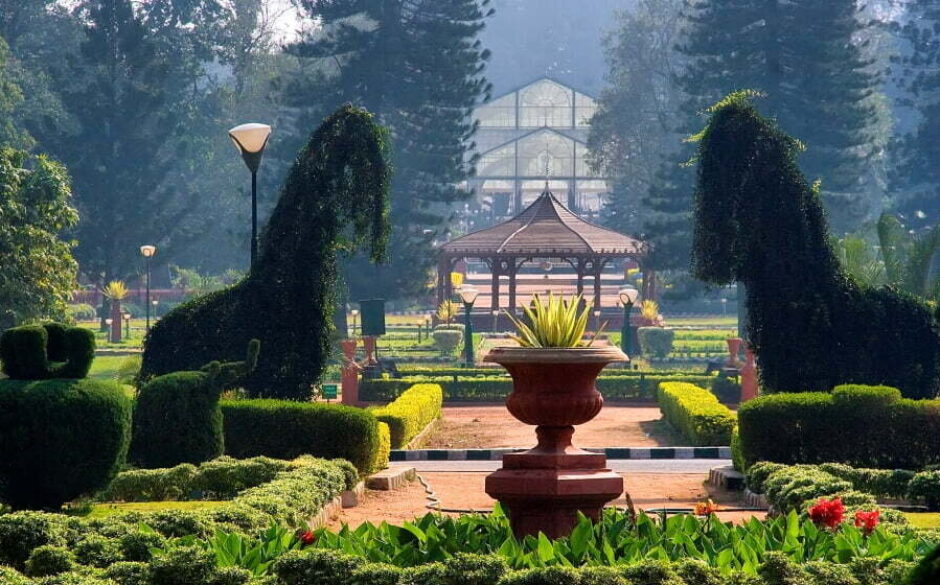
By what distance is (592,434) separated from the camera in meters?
25.7

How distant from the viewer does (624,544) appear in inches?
408

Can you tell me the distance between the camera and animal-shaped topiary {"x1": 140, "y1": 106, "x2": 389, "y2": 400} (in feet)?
63.9

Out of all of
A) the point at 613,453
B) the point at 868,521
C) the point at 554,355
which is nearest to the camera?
the point at 868,521

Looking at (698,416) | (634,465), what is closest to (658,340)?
(698,416)

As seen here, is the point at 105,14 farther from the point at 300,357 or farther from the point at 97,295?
the point at 300,357

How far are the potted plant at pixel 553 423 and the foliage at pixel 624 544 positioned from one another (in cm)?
28

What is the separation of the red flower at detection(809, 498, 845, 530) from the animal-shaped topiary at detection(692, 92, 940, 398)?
825 cm

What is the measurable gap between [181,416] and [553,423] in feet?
18.9

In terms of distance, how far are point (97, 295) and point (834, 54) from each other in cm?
3394

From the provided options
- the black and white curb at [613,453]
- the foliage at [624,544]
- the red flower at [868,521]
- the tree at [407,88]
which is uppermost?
the tree at [407,88]

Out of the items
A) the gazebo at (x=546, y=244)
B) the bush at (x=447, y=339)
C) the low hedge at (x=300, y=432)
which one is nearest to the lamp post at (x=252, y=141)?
the low hedge at (x=300, y=432)

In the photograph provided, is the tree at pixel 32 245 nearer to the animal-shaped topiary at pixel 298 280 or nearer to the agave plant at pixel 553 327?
the animal-shaped topiary at pixel 298 280

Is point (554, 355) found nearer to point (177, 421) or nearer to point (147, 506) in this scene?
point (147, 506)

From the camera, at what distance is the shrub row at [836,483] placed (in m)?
14.1
